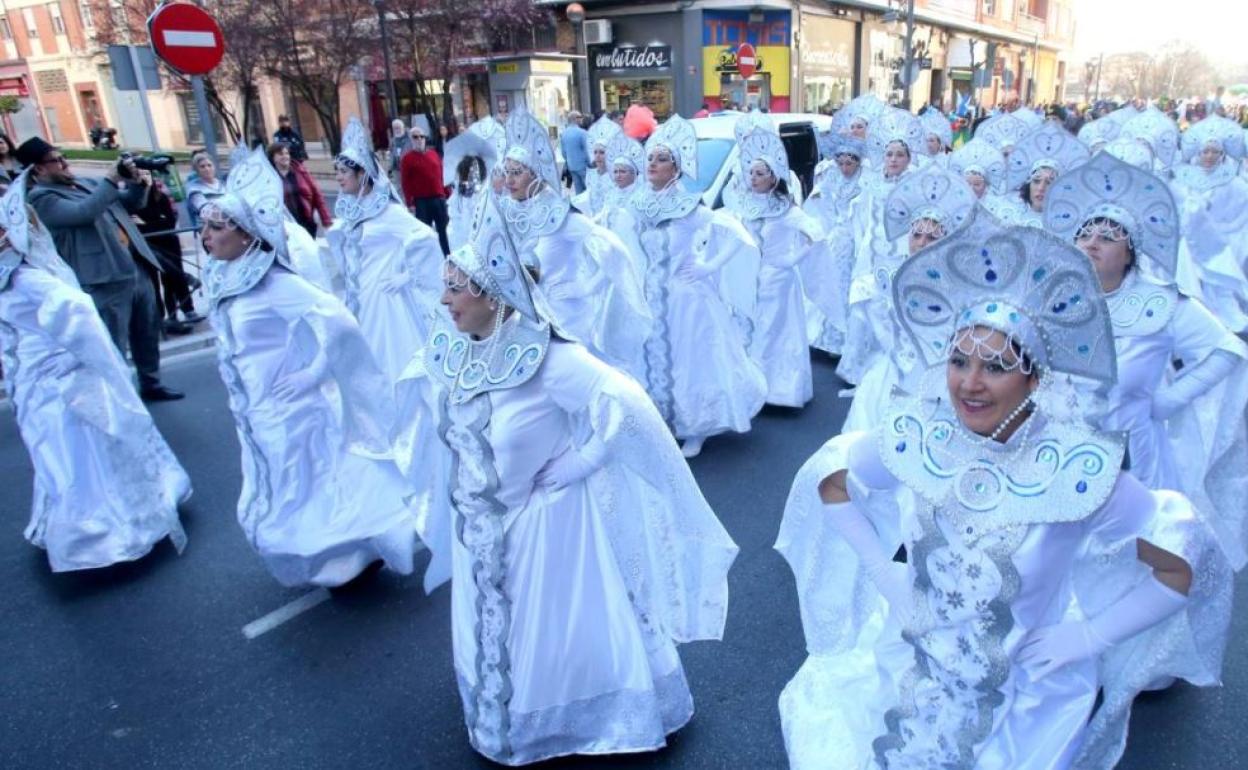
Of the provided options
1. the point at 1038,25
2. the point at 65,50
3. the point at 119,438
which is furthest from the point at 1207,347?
the point at 1038,25

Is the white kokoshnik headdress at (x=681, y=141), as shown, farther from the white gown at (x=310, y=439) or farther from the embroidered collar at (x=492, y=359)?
the embroidered collar at (x=492, y=359)

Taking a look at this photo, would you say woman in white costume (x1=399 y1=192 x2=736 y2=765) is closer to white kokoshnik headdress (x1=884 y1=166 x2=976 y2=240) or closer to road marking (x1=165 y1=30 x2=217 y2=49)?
white kokoshnik headdress (x1=884 y1=166 x2=976 y2=240)

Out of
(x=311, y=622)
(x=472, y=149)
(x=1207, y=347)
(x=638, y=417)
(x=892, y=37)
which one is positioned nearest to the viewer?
(x=638, y=417)

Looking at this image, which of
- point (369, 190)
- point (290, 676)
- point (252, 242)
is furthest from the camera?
point (369, 190)

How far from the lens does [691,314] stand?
5.62 metres

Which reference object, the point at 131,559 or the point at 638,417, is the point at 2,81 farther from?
the point at 638,417

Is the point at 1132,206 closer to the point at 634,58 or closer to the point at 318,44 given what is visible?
the point at 318,44

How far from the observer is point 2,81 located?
41.5 meters

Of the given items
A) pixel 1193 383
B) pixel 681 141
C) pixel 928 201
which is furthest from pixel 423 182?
pixel 1193 383

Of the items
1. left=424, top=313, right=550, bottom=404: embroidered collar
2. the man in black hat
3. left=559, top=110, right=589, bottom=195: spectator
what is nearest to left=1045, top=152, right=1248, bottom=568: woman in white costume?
left=424, top=313, right=550, bottom=404: embroidered collar

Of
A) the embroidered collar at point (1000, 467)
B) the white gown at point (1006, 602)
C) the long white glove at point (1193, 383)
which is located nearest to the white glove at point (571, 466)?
the white gown at point (1006, 602)

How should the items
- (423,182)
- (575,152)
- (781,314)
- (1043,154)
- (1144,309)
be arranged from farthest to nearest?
(575,152) < (423,182) < (781,314) < (1043,154) < (1144,309)

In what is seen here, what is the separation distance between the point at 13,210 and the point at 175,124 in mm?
35805

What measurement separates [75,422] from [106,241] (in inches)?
102
